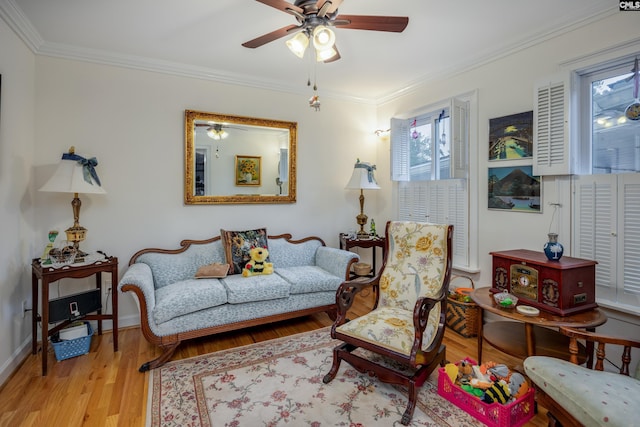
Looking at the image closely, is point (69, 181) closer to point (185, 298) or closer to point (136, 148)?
point (136, 148)

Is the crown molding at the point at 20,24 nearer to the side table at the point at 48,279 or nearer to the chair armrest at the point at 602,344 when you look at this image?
the side table at the point at 48,279

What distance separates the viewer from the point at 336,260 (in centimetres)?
343

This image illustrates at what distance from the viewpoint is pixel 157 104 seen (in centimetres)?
328

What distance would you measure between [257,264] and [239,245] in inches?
12.2

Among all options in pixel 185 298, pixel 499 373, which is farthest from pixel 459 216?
pixel 185 298

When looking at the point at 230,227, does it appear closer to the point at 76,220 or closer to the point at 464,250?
the point at 76,220

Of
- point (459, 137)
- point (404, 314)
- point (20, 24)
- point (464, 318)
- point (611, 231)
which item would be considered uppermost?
point (20, 24)

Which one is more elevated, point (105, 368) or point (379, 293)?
point (379, 293)

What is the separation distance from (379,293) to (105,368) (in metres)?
2.16

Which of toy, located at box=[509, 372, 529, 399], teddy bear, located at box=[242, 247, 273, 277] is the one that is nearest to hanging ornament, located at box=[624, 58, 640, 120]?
toy, located at box=[509, 372, 529, 399]

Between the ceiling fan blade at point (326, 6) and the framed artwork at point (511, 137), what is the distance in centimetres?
193

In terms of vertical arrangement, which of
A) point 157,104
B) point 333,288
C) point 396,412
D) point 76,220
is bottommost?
point 396,412

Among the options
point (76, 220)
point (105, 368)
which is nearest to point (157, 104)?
point (76, 220)

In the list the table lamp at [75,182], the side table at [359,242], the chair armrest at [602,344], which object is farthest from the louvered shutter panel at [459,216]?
the table lamp at [75,182]
